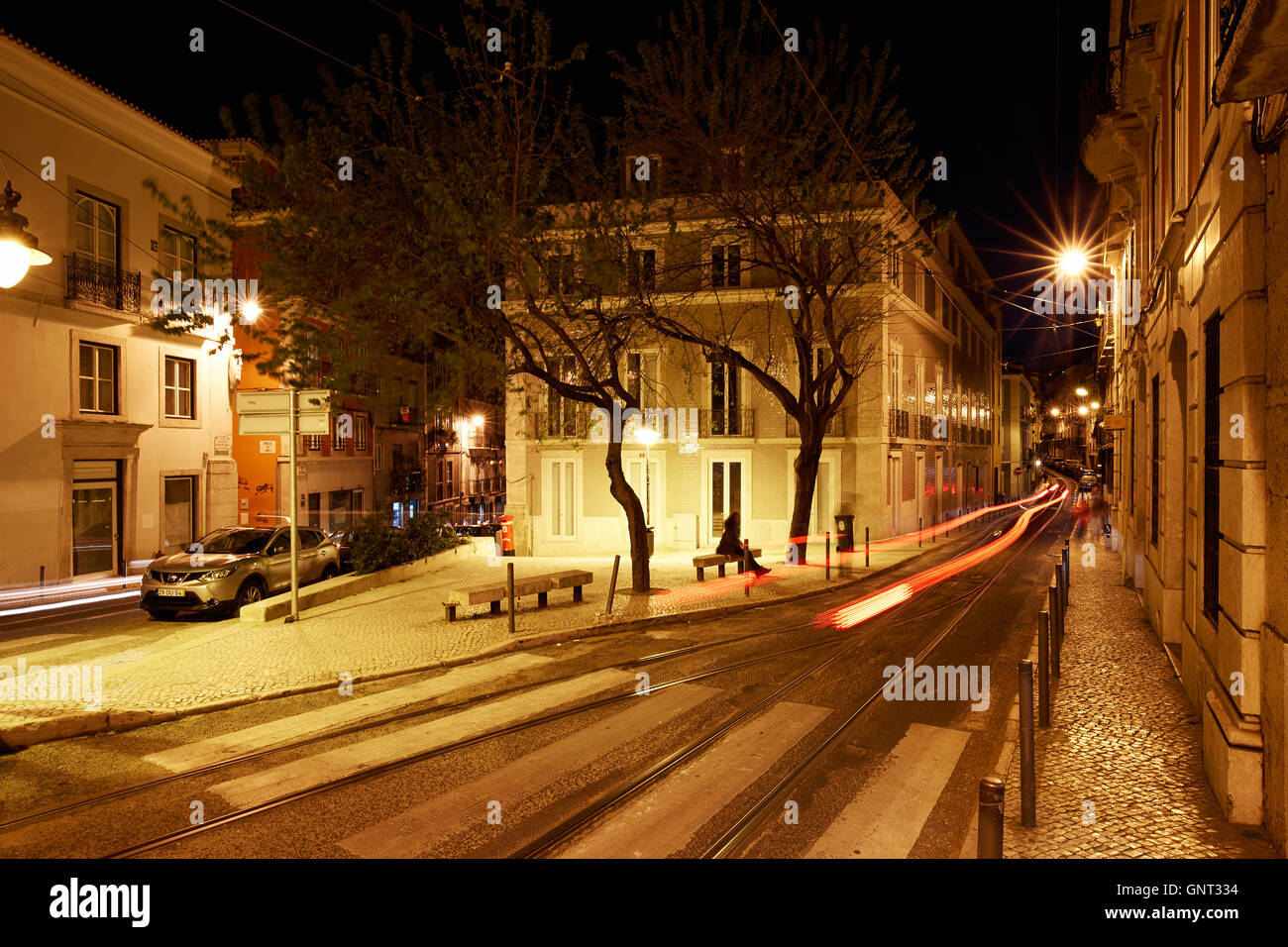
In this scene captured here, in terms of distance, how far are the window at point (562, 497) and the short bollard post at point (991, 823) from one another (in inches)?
841

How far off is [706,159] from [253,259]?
16541 mm

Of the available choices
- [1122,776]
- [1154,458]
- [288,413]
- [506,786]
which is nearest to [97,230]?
[288,413]

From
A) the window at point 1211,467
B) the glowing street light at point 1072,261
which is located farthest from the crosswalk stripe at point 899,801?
the glowing street light at point 1072,261

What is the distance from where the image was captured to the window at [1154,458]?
10.3 meters

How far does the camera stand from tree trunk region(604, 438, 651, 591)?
14023mm

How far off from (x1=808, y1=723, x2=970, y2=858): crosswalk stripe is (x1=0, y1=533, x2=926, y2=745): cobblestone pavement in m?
5.69

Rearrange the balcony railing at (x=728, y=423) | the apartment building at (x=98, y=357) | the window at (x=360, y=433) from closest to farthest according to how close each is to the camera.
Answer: the apartment building at (x=98, y=357) → the balcony railing at (x=728, y=423) → the window at (x=360, y=433)

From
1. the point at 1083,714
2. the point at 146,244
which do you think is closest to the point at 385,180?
the point at 146,244

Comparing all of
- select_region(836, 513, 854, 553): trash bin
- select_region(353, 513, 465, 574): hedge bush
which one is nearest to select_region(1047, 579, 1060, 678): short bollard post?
select_region(836, 513, 854, 553): trash bin

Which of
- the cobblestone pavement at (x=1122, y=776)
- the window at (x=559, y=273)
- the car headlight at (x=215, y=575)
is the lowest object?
the cobblestone pavement at (x=1122, y=776)

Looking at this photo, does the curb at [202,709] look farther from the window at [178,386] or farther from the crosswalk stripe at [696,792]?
the window at [178,386]

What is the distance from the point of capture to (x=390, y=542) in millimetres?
16875

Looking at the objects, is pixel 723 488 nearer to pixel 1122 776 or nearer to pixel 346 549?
pixel 346 549
